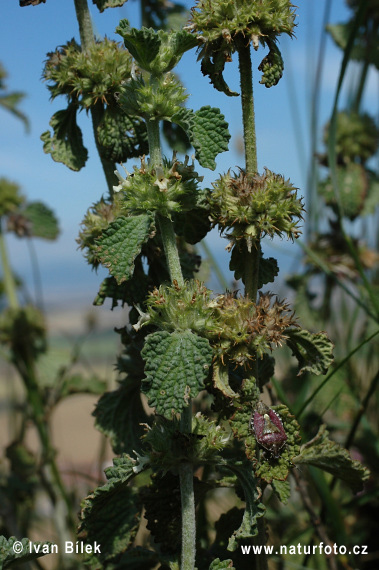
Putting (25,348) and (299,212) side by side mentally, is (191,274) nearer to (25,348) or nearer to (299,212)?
(299,212)

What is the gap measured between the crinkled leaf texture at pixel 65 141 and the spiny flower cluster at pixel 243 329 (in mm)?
554

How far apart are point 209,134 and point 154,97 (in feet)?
0.43

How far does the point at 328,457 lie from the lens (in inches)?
52.7

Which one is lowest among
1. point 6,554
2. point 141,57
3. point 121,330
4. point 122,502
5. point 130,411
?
point 6,554

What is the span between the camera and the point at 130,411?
1568mm

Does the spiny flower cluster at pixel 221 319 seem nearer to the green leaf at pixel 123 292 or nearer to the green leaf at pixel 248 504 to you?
the green leaf at pixel 123 292

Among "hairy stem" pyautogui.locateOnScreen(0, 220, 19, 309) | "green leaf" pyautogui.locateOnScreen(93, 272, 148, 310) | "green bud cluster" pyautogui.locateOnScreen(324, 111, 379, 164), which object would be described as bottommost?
"green leaf" pyautogui.locateOnScreen(93, 272, 148, 310)

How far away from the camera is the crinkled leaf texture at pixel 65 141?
1506 mm

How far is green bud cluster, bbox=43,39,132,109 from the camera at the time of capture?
4.41ft

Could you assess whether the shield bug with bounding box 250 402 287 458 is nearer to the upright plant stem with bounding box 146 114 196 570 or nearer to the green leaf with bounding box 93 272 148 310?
the upright plant stem with bounding box 146 114 196 570

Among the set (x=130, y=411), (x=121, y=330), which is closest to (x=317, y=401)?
(x=130, y=411)

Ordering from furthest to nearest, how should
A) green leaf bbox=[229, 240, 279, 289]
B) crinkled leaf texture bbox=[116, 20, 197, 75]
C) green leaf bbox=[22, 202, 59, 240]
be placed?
green leaf bbox=[22, 202, 59, 240] < green leaf bbox=[229, 240, 279, 289] < crinkled leaf texture bbox=[116, 20, 197, 75]

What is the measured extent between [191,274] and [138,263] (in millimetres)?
150

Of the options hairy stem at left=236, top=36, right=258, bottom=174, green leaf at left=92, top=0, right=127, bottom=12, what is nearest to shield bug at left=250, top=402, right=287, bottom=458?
hairy stem at left=236, top=36, right=258, bottom=174
